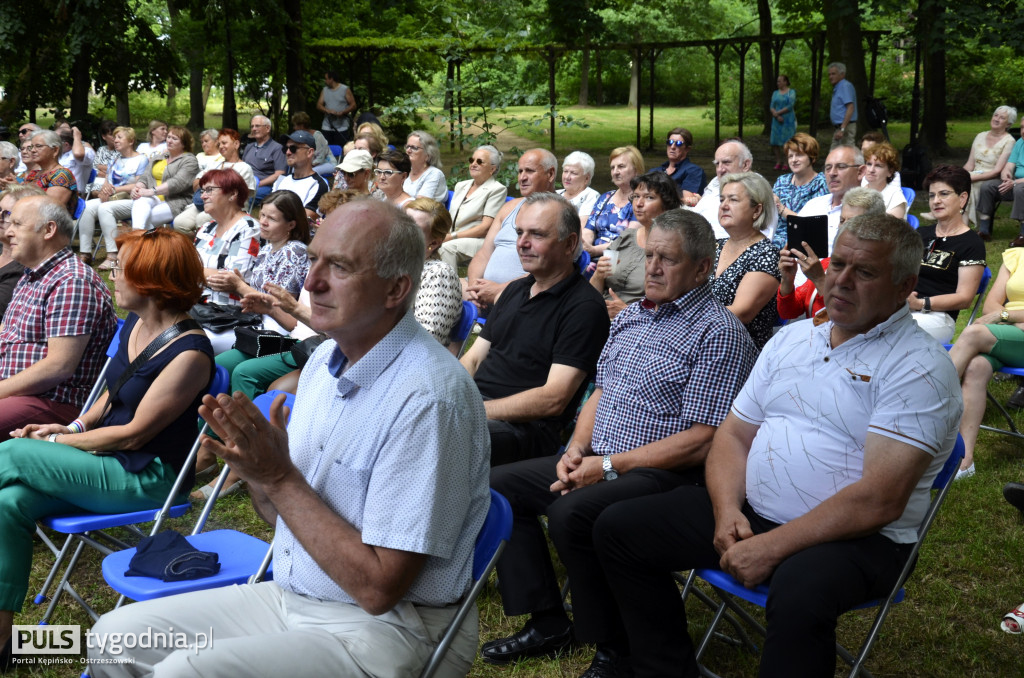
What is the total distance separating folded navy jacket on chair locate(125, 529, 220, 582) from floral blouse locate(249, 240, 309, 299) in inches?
99.7

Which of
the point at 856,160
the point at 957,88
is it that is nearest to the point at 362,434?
the point at 856,160

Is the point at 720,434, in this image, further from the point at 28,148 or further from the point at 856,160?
the point at 28,148

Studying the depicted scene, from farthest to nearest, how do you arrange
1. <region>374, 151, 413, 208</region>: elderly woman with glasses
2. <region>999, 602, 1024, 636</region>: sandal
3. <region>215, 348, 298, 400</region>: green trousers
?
<region>374, 151, 413, 208</region>: elderly woman with glasses → <region>215, 348, 298, 400</region>: green trousers → <region>999, 602, 1024, 636</region>: sandal

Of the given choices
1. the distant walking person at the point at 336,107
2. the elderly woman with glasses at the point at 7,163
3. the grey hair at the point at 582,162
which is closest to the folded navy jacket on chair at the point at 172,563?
the grey hair at the point at 582,162

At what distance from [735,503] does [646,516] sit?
0.91 ft

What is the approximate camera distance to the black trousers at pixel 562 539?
10.3 ft

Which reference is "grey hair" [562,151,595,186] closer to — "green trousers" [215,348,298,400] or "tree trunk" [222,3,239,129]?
"green trousers" [215,348,298,400]

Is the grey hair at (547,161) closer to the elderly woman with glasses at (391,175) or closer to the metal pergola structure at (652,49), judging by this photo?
the elderly woman with glasses at (391,175)

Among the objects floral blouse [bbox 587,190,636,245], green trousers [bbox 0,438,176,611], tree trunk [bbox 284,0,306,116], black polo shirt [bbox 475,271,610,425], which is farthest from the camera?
tree trunk [bbox 284,0,306,116]

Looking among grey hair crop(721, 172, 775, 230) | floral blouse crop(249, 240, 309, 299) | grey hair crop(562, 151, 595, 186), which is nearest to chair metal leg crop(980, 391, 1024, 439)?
grey hair crop(721, 172, 775, 230)

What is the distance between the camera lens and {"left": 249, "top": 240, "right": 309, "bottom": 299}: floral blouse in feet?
17.4

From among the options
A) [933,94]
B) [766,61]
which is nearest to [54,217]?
[933,94]

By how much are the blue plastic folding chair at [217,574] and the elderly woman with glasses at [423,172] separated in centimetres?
519

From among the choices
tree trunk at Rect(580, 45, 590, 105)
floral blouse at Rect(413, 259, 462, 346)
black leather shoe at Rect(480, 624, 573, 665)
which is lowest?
black leather shoe at Rect(480, 624, 573, 665)
